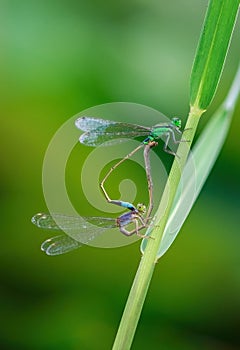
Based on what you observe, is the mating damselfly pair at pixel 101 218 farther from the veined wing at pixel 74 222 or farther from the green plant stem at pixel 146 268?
the green plant stem at pixel 146 268

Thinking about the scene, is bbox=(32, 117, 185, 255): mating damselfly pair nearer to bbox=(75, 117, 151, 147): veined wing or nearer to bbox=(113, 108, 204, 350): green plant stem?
bbox=(75, 117, 151, 147): veined wing

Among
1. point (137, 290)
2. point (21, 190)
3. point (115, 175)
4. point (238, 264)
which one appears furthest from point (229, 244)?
point (137, 290)

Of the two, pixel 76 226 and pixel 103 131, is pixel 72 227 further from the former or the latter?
pixel 103 131

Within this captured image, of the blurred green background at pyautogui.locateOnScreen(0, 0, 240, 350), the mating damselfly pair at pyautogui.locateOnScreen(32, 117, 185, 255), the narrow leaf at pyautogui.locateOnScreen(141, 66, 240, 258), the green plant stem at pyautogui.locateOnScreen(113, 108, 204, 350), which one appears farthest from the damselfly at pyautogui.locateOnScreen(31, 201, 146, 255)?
the blurred green background at pyautogui.locateOnScreen(0, 0, 240, 350)

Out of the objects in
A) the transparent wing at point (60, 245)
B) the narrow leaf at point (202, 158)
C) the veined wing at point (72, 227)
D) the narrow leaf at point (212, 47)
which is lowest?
the transparent wing at point (60, 245)

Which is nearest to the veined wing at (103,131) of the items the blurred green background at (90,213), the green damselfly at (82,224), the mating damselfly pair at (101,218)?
the mating damselfly pair at (101,218)

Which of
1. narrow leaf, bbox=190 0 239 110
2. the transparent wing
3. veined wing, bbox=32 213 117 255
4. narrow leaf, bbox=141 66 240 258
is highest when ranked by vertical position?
narrow leaf, bbox=190 0 239 110
